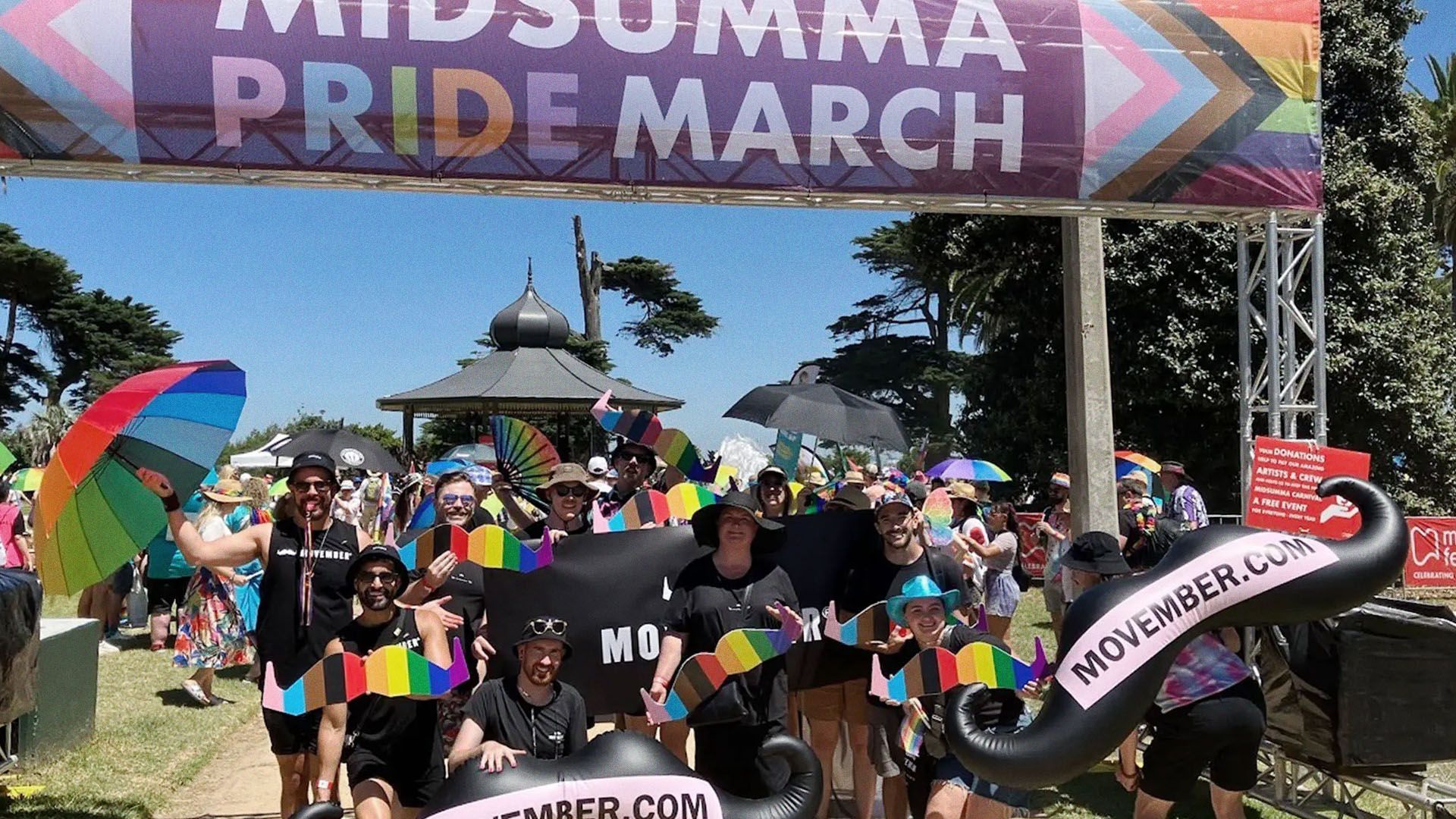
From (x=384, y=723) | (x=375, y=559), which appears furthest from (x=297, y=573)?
(x=384, y=723)

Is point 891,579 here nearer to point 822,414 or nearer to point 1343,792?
point 1343,792

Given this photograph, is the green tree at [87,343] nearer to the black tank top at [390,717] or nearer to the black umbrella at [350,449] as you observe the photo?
the black umbrella at [350,449]

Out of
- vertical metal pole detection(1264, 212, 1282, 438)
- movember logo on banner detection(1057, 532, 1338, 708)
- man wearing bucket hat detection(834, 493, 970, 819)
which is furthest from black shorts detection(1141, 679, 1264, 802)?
vertical metal pole detection(1264, 212, 1282, 438)

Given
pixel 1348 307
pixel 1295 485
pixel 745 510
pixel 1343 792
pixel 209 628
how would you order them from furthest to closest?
pixel 1348 307 → pixel 209 628 → pixel 1295 485 → pixel 1343 792 → pixel 745 510

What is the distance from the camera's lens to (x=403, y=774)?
4551 millimetres

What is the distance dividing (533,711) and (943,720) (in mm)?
1473

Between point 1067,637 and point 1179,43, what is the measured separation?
473 centimetres

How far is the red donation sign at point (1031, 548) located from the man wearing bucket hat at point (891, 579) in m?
8.70

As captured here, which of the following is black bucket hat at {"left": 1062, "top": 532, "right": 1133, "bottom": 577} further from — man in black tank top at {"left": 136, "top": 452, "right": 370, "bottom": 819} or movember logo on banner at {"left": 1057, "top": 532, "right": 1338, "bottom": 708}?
man in black tank top at {"left": 136, "top": 452, "right": 370, "bottom": 819}

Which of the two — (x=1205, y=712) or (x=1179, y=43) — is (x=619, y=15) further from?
(x=1205, y=712)

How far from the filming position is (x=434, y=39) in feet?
22.1

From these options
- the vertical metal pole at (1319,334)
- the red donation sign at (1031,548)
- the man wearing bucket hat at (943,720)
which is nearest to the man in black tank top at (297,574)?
the man wearing bucket hat at (943,720)

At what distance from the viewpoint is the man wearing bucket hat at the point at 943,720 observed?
4461mm

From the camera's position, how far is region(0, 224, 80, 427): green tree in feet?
158
